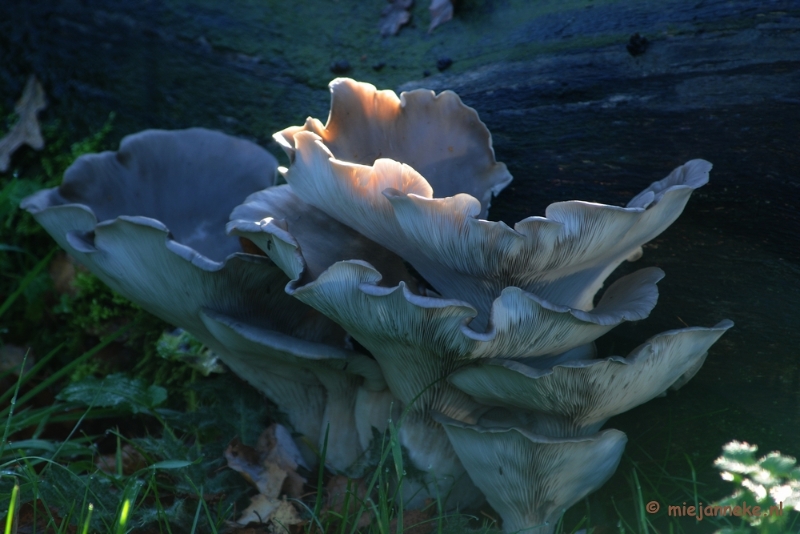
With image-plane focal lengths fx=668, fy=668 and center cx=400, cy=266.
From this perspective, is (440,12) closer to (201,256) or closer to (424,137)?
(424,137)

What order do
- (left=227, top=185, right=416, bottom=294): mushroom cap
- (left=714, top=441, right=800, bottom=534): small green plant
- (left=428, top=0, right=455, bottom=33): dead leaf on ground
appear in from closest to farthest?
(left=714, top=441, right=800, bottom=534): small green plant
(left=227, top=185, right=416, bottom=294): mushroom cap
(left=428, top=0, right=455, bottom=33): dead leaf on ground

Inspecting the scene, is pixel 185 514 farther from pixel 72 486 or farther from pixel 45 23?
pixel 45 23

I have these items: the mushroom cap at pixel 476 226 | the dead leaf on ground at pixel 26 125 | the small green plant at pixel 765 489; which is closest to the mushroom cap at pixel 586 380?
the mushroom cap at pixel 476 226

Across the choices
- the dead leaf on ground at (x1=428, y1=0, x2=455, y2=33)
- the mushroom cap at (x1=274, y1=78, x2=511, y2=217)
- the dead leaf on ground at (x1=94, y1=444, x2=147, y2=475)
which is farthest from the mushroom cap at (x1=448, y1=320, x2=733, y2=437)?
the dead leaf on ground at (x1=428, y1=0, x2=455, y2=33)

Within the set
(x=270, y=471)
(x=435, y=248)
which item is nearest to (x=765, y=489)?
(x=435, y=248)

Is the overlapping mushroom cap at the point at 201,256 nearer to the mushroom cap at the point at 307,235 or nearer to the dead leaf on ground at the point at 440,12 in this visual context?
the mushroom cap at the point at 307,235

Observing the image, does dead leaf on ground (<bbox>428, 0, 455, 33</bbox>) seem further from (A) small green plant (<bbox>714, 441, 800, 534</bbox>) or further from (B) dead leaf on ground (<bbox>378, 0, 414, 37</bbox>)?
(A) small green plant (<bbox>714, 441, 800, 534</bbox>)

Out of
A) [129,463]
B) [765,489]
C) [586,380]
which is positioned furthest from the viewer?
[129,463]
